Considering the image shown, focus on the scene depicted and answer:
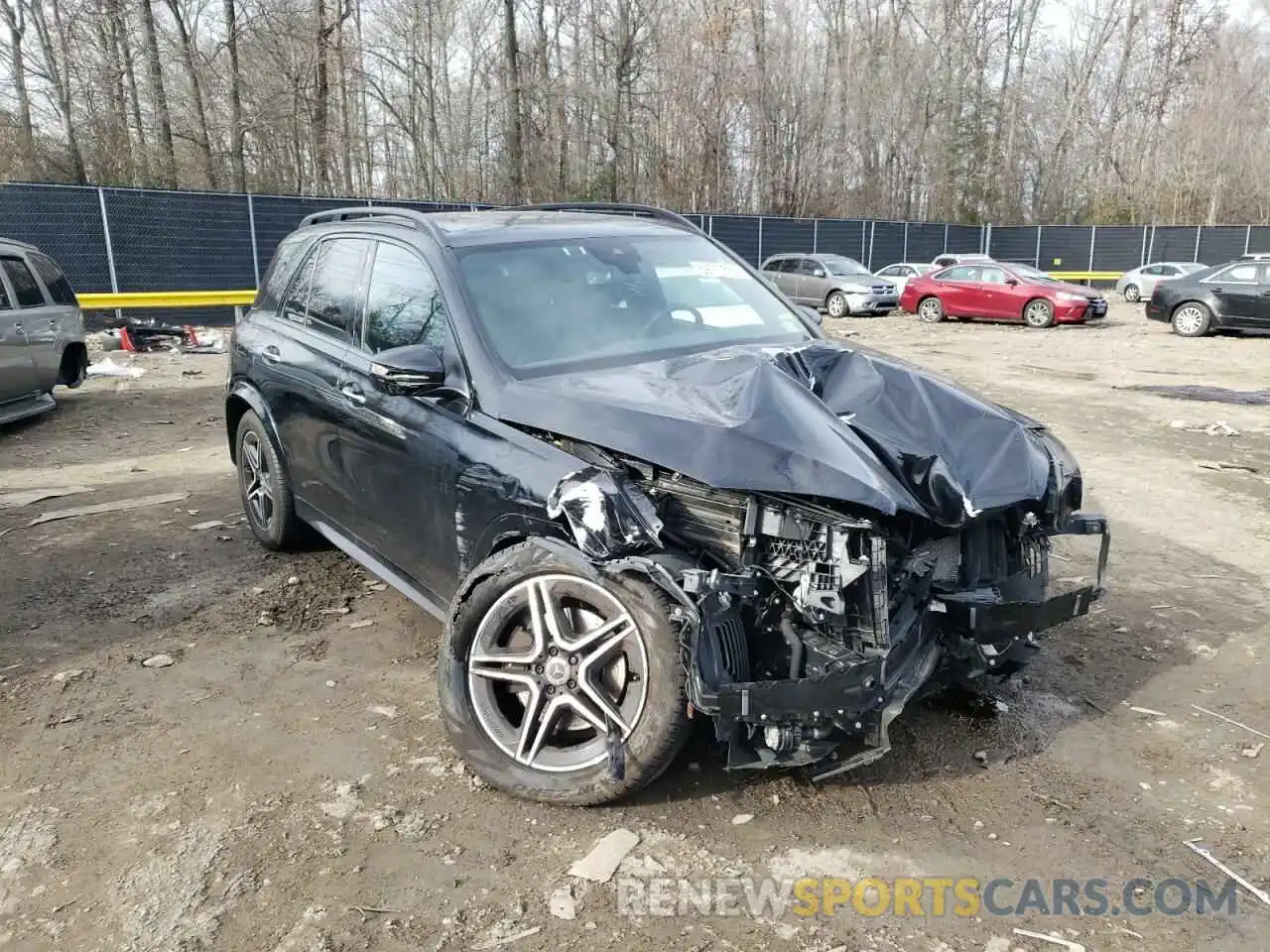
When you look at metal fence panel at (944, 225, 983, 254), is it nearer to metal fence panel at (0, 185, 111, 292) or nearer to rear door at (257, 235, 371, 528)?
metal fence panel at (0, 185, 111, 292)

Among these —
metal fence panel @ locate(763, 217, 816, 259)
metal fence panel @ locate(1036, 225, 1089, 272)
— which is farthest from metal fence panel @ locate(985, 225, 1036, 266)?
metal fence panel @ locate(763, 217, 816, 259)

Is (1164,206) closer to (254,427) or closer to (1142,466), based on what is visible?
(1142,466)

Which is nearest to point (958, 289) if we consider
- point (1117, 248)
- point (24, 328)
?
point (24, 328)

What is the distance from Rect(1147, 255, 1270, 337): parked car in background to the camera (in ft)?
59.2

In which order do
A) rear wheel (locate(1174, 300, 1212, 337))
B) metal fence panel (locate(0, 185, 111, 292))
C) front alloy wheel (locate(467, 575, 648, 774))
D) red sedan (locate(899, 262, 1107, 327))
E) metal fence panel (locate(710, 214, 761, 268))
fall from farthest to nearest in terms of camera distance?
1. metal fence panel (locate(710, 214, 761, 268))
2. red sedan (locate(899, 262, 1107, 327))
3. rear wheel (locate(1174, 300, 1212, 337))
4. metal fence panel (locate(0, 185, 111, 292))
5. front alloy wheel (locate(467, 575, 648, 774))

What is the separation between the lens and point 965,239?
123 feet

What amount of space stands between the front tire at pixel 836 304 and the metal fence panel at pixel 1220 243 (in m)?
23.1

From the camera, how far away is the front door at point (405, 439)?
11.9 feet

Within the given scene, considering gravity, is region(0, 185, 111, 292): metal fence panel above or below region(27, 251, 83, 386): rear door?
above

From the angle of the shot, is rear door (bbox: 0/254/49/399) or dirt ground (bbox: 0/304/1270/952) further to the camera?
rear door (bbox: 0/254/49/399)

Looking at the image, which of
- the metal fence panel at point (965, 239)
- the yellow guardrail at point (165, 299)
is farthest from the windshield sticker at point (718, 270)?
the metal fence panel at point (965, 239)

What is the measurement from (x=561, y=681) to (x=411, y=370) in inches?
49.9

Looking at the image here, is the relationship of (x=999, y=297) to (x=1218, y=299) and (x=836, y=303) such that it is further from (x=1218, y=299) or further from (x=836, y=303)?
(x=1218, y=299)

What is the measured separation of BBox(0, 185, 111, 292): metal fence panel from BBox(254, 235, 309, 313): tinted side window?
47.9 feet
